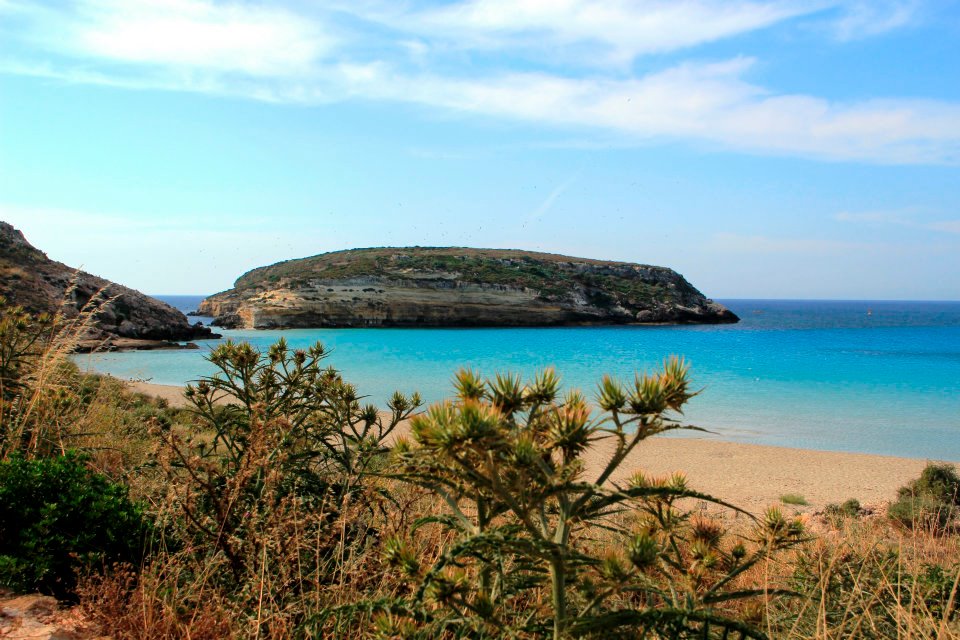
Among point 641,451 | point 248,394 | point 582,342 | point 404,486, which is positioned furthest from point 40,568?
point 582,342

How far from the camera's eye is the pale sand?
10.8 metres

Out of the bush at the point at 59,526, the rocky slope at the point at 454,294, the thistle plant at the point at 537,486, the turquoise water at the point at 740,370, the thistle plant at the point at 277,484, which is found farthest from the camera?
the rocky slope at the point at 454,294

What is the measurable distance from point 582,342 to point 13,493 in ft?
158

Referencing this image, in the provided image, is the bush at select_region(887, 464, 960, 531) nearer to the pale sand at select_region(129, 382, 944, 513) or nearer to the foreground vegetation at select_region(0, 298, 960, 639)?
the pale sand at select_region(129, 382, 944, 513)

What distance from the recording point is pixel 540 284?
6719cm

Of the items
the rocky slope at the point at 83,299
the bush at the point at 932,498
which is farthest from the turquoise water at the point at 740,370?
the bush at the point at 932,498

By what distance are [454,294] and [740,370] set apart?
33.9m

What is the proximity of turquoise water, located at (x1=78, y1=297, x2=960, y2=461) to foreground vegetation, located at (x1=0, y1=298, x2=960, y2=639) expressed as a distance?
0.71 metres

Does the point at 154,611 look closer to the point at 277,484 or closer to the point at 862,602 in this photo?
the point at 277,484

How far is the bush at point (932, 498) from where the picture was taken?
25.6 feet

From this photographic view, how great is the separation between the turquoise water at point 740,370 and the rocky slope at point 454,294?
2.73 metres

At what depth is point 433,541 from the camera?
3.00m

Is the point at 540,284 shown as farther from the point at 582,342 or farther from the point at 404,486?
the point at 404,486

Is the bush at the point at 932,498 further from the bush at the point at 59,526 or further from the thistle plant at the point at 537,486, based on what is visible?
the bush at the point at 59,526
